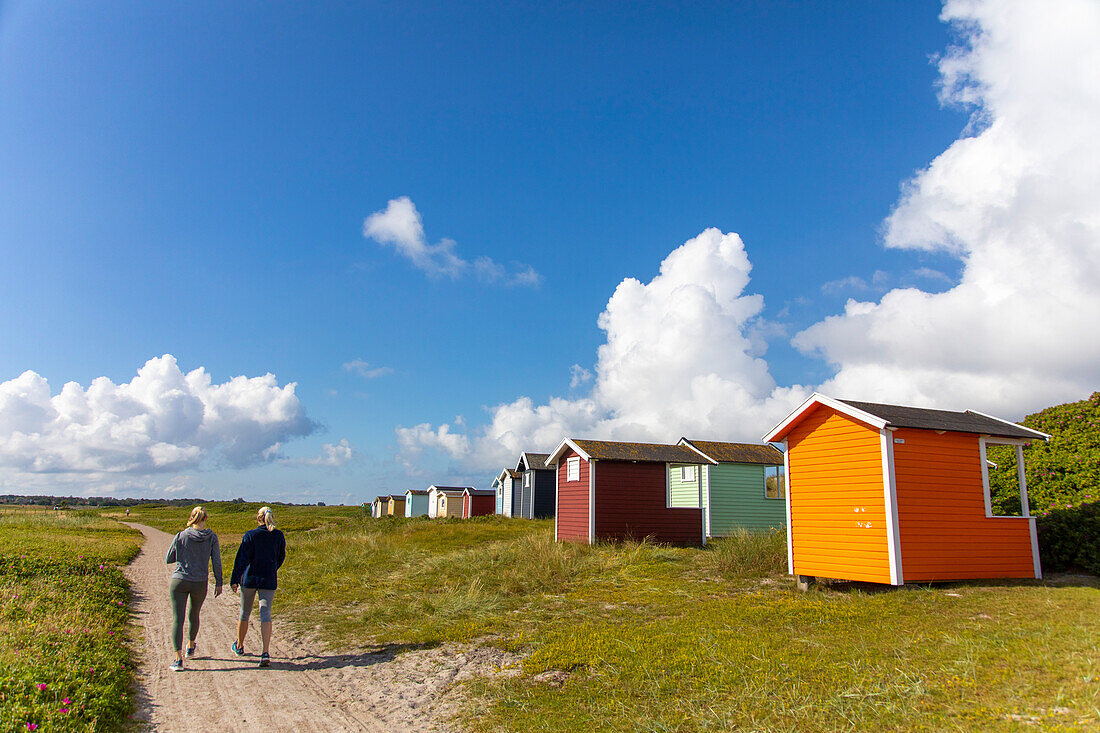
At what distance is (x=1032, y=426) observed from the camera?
18156 mm

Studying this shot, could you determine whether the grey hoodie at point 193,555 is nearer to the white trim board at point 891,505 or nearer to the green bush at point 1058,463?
the white trim board at point 891,505

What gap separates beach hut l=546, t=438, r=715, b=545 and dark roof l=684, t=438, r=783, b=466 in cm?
176

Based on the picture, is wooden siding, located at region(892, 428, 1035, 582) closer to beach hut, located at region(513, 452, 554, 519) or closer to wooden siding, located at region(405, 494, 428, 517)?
beach hut, located at region(513, 452, 554, 519)

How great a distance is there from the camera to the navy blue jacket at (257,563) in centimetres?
864

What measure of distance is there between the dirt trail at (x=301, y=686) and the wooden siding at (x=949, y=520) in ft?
28.4

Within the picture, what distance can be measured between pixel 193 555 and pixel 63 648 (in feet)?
5.84

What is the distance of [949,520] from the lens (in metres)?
12.9

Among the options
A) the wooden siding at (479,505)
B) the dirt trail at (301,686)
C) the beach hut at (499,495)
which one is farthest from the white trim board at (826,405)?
the wooden siding at (479,505)

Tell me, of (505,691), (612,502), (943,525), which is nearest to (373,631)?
(505,691)

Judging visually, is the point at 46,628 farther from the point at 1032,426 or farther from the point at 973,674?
the point at 1032,426

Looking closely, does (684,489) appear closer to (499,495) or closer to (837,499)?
(837,499)

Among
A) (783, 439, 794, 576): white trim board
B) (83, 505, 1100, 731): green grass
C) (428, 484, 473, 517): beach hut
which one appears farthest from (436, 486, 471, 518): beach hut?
(783, 439, 794, 576): white trim board

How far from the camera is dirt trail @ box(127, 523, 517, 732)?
6.45m

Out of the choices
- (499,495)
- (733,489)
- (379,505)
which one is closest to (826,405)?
(733,489)
